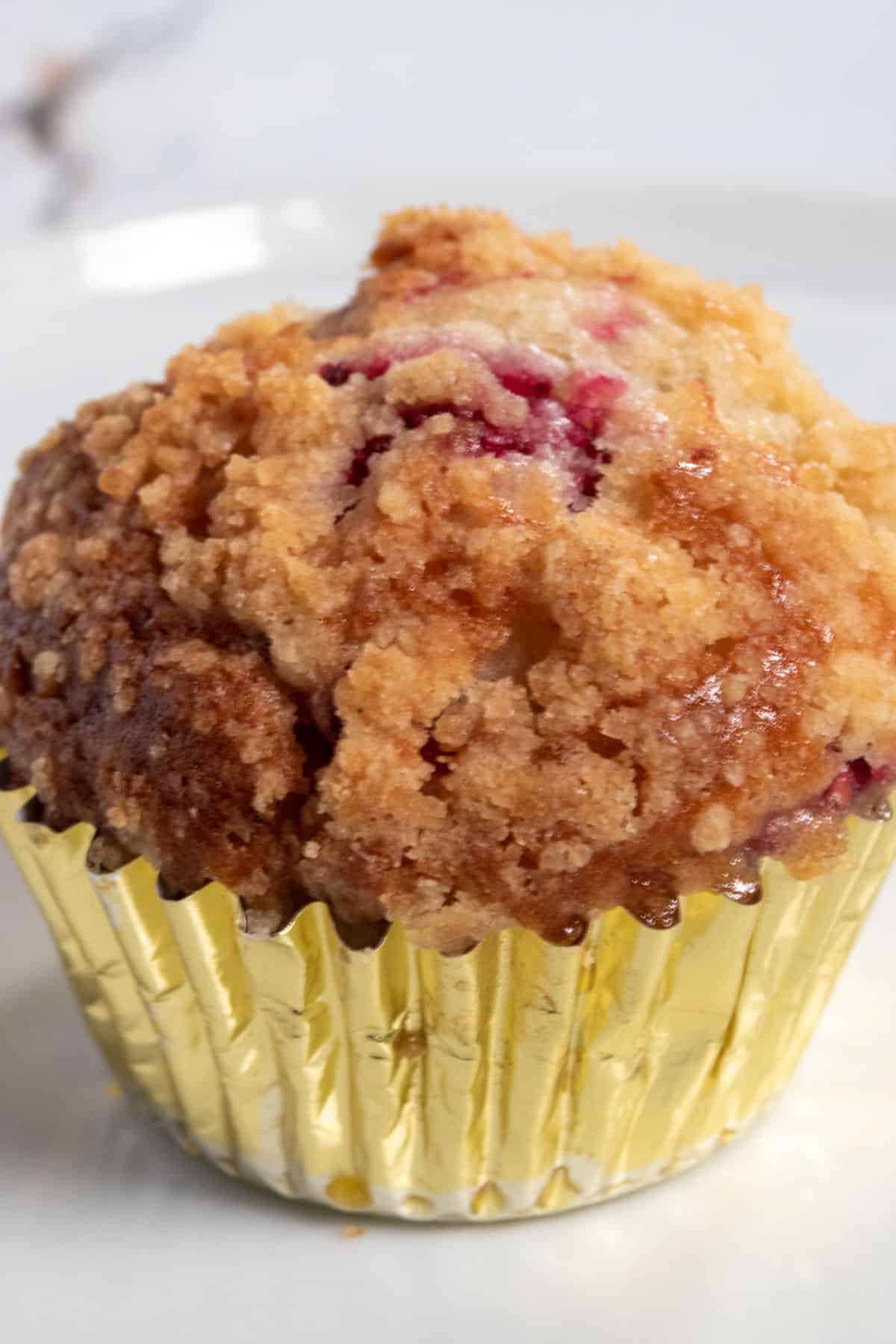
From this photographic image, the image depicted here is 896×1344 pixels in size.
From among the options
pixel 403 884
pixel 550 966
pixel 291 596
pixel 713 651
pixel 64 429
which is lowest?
pixel 550 966

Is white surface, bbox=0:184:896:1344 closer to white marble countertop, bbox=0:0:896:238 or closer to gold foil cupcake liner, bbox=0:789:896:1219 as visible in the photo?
gold foil cupcake liner, bbox=0:789:896:1219

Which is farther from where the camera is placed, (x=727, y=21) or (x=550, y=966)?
(x=727, y=21)

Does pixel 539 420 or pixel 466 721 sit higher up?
pixel 539 420

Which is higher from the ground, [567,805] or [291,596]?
[291,596]

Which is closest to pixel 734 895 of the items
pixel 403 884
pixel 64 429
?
pixel 403 884

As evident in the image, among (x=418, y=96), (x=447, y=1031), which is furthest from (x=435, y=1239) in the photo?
(x=418, y=96)

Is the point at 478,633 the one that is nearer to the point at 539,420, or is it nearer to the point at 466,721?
the point at 466,721

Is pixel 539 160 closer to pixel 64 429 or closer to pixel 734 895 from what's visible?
pixel 64 429
